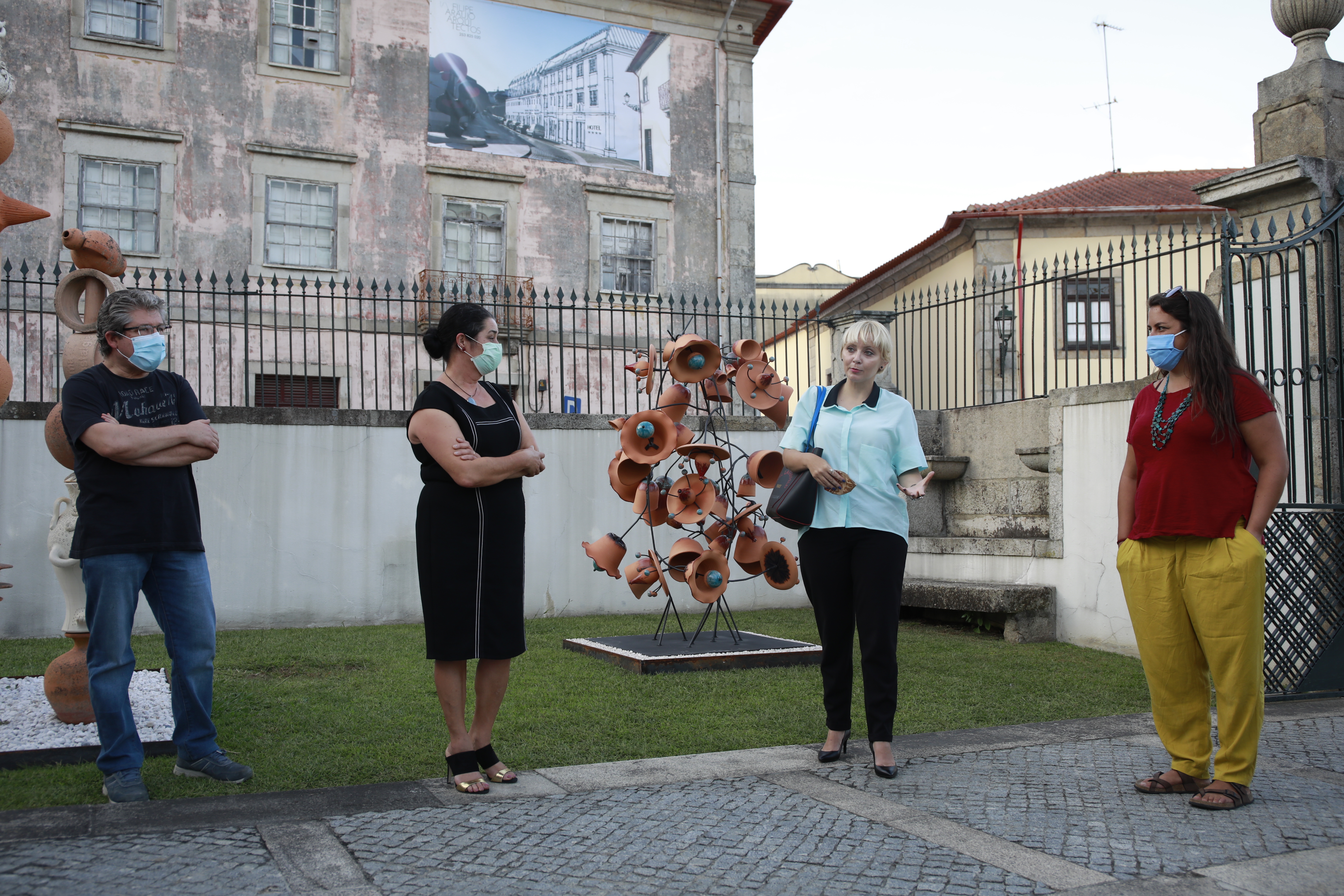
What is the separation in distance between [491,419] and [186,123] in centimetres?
1406

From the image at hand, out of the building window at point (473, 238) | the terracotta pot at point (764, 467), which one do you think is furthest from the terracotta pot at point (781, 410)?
the building window at point (473, 238)

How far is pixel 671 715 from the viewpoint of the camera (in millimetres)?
5121

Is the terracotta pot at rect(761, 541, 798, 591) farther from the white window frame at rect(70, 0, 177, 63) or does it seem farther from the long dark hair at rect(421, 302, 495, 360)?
the white window frame at rect(70, 0, 177, 63)

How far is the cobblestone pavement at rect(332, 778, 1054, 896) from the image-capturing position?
2.80m

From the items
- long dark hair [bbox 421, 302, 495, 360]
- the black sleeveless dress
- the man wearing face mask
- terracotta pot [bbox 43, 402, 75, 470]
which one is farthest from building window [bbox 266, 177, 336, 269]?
the black sleeveless dress

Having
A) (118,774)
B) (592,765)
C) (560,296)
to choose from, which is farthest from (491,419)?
(560,296)

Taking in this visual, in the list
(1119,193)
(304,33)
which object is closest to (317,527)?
(304,33)

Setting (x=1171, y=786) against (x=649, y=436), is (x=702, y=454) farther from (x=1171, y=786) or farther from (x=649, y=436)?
(x=1171, y=786)

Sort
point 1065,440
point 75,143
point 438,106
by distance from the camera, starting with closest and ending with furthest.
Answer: point 1065,440, point 75,143, point 438,106

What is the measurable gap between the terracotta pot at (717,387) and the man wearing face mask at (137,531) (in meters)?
3.32

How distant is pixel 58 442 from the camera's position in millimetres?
4621

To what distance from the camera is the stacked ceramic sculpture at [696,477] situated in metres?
6.53

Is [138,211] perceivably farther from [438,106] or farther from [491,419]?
[491,419]

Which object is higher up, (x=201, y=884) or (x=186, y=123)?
(x=186, y=123)
